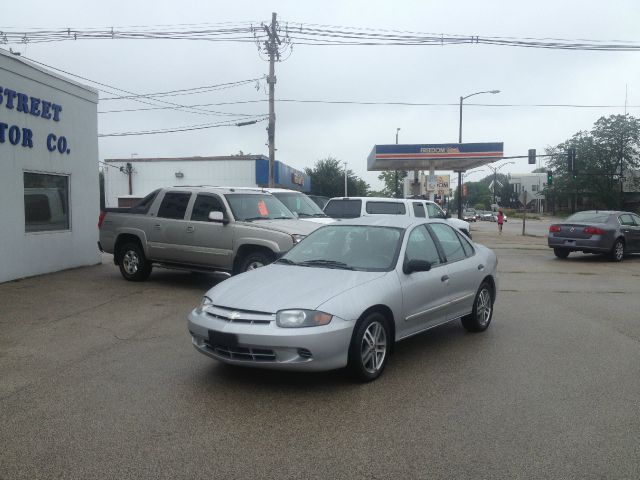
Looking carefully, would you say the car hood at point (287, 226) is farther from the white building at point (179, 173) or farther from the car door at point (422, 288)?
the white building at point (179, 173)

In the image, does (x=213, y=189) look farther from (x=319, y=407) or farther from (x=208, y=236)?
(x=319, y=407)

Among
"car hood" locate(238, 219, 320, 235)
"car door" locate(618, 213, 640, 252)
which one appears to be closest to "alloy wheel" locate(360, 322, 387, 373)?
"car hood" locate(238, 219, 320, 235)

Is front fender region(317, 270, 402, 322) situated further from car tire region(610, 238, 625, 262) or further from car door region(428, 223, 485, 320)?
car tire region(610, 238, 625, 262)

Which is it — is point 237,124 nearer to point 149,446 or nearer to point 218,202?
point 218,202

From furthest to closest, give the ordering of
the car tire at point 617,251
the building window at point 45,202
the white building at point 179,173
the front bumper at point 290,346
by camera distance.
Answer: the white building at point 179,173
the car tire at point 617,251
the building window at point 45,202
the front bumper at point 290,346

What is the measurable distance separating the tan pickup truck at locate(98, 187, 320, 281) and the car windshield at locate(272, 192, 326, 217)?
1.95 m

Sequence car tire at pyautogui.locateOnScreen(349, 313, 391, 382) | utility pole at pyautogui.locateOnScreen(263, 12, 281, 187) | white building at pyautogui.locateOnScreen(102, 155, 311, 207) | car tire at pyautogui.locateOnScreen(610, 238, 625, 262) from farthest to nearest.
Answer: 1. white building at pyautogui.locateOnScreen(102, 155, 311, 207)
2. utility pole at pyautogui.locateOnScreen(263, 12, 281, 187)
3. car tire at pyautogui.locateOnScreen(610, 238, 625, 262)
4. car tire at pyautogui.locateOnScreen(349, 313, 391, 382)

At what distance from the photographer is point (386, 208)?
52.9 feet

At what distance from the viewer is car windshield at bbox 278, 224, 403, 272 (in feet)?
20.0

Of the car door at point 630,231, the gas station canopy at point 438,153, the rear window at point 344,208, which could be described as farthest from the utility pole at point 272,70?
the car door at point 630,231

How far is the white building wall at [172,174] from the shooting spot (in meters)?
40.7

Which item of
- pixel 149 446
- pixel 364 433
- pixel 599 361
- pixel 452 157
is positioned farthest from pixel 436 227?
pixel 452 157

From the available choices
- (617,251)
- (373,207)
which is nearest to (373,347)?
(373,207)

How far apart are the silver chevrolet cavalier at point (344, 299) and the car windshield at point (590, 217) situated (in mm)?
12358
